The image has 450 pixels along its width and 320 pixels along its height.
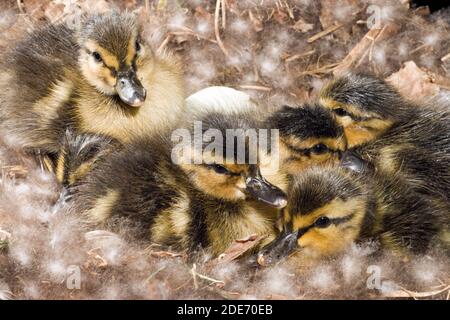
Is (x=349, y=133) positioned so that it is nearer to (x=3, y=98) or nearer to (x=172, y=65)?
(x=172, y=65)

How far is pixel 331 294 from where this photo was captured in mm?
2510

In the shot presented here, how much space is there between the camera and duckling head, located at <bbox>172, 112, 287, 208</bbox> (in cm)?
254

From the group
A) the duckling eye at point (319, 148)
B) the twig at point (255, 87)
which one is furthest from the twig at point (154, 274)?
the twig at point (255, 87)

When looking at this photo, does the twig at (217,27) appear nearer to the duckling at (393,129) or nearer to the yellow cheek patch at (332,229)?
the duckling at (393,129)

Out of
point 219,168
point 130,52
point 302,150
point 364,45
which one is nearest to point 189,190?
point 219,168

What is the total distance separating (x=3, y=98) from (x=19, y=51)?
0.65ft

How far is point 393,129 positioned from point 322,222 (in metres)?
0.58

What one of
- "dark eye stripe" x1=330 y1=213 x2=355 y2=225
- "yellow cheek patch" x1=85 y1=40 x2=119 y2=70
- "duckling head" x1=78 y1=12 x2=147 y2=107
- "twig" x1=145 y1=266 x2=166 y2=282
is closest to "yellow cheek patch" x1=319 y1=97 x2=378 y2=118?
"dark eye stripe" x1=330 y1=213 x2=355 y2=225

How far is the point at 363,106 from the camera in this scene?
282cm

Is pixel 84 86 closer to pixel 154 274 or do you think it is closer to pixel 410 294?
pixel 154 274

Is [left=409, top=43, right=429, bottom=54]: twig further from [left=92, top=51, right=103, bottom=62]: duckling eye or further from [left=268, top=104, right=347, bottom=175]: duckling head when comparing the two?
[left=92, top=51, right=103, bottom=62]: duckling eye

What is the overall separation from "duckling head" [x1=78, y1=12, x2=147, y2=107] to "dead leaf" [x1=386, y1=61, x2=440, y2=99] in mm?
1193

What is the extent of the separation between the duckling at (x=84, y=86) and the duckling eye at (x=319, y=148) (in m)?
0.57

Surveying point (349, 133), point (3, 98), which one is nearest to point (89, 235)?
point (3, 98)
